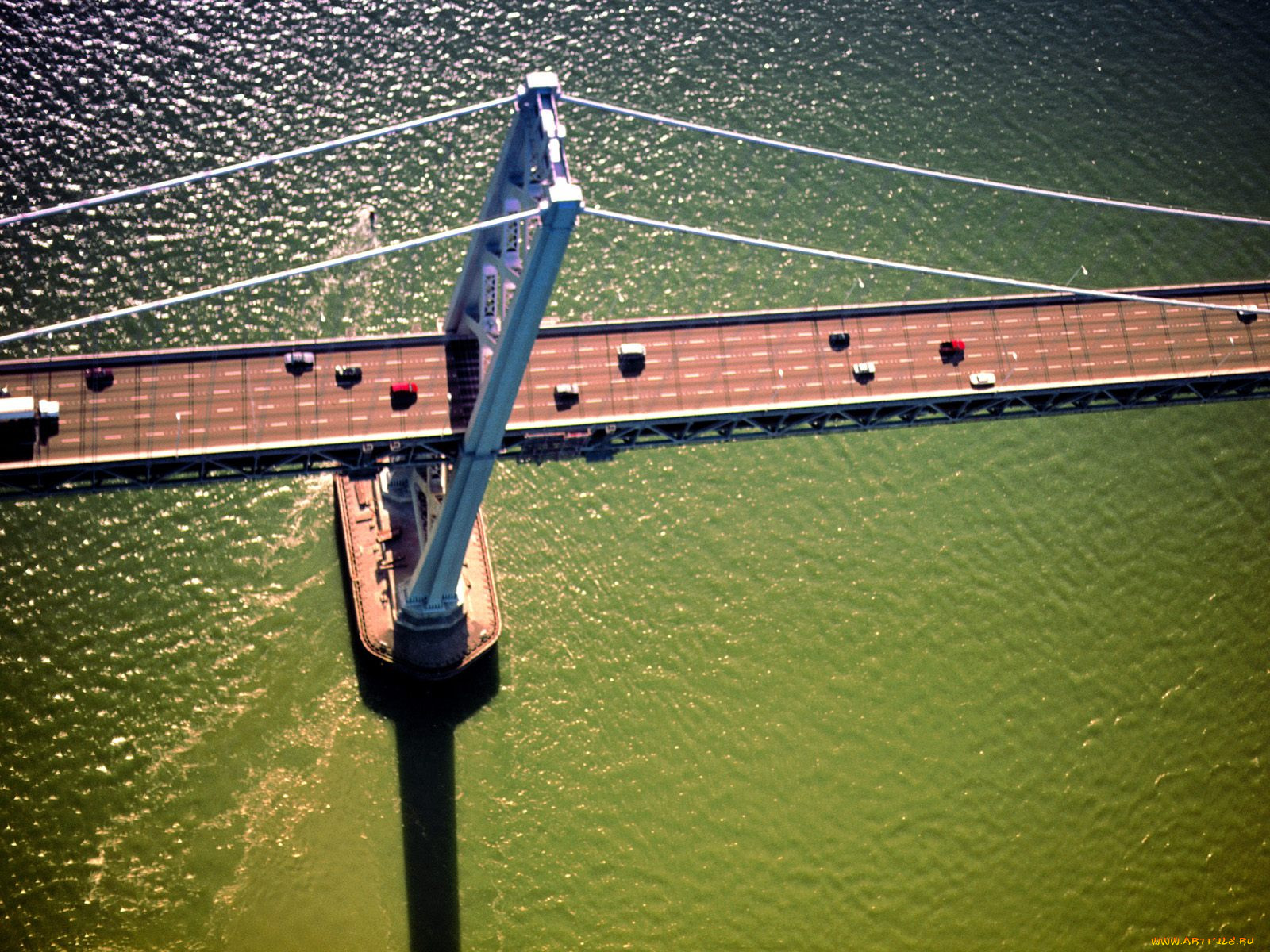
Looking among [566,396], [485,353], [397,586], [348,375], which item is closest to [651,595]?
[566,396]

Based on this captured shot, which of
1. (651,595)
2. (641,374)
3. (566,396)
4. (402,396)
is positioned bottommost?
(651,595)

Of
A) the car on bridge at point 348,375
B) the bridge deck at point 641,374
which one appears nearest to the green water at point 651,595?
the bridge deck at point 641,374

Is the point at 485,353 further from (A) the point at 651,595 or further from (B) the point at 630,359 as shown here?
(A) the point at 651,595

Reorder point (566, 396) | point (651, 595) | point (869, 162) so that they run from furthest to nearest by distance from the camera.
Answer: point (651, 595), point (566, 396), point (869, 162)

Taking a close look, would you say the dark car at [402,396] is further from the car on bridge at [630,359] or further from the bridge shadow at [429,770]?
the bridge shadow at [429,770]

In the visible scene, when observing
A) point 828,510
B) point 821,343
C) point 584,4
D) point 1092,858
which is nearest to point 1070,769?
point 1092,858

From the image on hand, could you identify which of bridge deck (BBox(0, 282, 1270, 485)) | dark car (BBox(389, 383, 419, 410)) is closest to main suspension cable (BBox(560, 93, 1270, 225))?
bridge deck (BBox(0, 282, 1270, 485))

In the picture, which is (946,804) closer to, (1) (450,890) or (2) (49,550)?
(1) (450,890)
